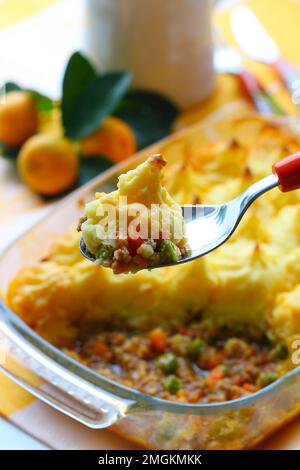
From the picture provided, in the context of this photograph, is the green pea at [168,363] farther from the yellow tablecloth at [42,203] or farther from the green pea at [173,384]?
the yellow tablecloth at [42,203]

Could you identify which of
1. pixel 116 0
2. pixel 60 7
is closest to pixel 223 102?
pixel 116 0

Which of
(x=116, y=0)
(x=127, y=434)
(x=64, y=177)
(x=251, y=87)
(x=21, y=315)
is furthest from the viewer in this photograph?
(x=251, y=87)

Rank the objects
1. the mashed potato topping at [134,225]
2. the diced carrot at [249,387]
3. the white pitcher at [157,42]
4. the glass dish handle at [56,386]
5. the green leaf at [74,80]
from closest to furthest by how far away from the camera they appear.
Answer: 1. the mashed potato topping at [134,225]
2. the glass dish handle at [56,386]
3. the diced carrot at [249,387]
4. the green leaf at [74,80]
5. the white pitcher at [157,42]

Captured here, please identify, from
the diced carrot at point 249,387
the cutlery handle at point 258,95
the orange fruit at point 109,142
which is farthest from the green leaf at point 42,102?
the diced carrot at point 249,387

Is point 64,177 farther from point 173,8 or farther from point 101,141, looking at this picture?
point 173,8

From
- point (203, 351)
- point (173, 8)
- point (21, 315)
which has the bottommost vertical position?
point (203, 351)

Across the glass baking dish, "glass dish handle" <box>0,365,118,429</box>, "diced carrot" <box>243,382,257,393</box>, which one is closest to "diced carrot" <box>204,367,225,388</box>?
"diced carrot" <box>243,382,257,393</box>

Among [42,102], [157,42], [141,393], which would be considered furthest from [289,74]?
[141,393]
